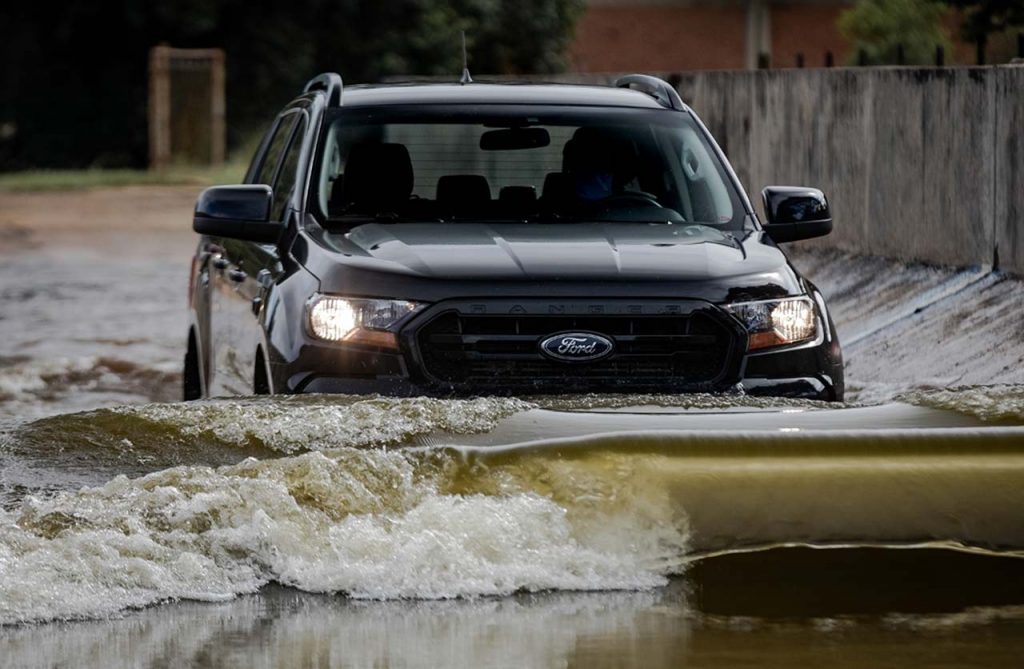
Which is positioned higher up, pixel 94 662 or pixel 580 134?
pixel 580 134

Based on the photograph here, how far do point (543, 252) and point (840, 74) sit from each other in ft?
27.5

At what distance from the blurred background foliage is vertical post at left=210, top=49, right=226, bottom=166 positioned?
105 inches

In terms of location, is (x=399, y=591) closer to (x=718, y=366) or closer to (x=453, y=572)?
(x=453, y=572)

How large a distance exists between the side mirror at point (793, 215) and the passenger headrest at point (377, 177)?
1.31m

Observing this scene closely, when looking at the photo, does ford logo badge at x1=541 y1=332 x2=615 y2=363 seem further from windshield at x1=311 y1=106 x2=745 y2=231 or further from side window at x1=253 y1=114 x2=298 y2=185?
side window at x1=253 y1=114 x2=298 y2=185

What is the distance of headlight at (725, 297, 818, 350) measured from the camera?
7367 mm

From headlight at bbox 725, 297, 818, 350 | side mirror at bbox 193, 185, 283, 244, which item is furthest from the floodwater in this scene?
side mirror at bbox 193, 185, 283, 244

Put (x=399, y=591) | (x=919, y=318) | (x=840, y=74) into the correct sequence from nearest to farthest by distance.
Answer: (x=399, y=591), (x=919, y=318), (x=840, y=74)

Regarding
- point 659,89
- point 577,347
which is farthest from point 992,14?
point 577,347

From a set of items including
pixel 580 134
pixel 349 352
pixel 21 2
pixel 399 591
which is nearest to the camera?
pixel 399 591

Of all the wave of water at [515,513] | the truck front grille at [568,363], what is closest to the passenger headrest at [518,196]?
the truck front grille at [568,363]

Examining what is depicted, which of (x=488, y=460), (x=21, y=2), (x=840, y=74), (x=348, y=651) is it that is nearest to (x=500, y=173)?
(x=488, y=460)

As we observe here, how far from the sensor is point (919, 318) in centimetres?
1274

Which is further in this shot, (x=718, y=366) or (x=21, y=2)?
(x=21, y=2)
